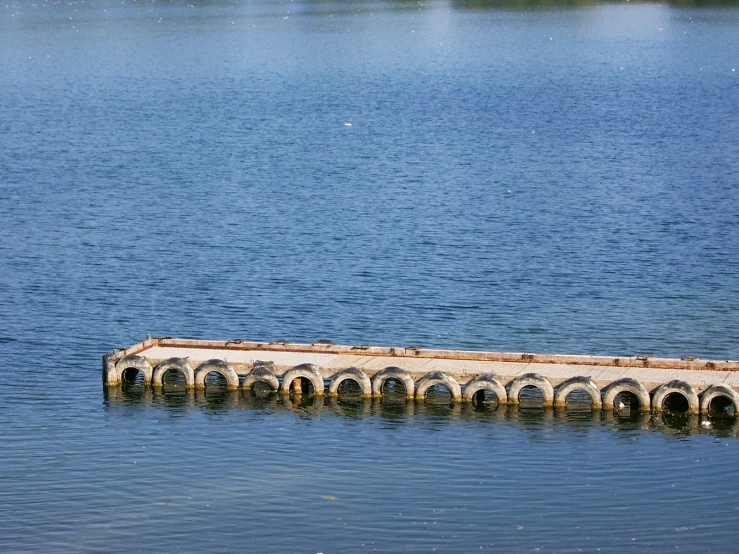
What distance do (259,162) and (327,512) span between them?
6537 centimetres

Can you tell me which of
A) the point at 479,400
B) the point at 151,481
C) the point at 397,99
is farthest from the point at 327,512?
the point at 397,99

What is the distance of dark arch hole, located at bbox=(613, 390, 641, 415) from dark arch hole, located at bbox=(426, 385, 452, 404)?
5.79 metres

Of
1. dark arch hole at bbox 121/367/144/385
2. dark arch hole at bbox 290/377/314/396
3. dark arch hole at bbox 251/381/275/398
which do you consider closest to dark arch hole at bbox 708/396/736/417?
dark arch hole at bbox 290/377/314/396

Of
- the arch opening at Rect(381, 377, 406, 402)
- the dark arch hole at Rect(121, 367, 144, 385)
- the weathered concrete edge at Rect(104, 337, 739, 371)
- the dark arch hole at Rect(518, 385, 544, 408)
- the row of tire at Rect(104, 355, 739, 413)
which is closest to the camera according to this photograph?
the row of tire at Rect(104, 355, 739, 413)

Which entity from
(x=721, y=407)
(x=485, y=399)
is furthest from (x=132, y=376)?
(x=721, y=407)

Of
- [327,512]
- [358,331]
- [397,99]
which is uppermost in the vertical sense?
[397,99]

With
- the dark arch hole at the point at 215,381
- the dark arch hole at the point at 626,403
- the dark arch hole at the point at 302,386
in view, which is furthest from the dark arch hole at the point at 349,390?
the dark arch hole at the point at 626,403

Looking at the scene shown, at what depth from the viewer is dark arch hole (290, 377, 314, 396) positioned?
2067 inches

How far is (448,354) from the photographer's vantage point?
52.8 meters

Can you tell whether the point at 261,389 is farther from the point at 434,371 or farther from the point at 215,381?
the point at 434,371

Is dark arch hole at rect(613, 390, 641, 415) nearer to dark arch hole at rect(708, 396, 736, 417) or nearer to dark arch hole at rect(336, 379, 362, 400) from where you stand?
dark arch hole at rect(708, 396, 736, 417)

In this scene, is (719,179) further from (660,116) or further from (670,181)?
(660,116)

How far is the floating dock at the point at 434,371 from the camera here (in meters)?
49.5

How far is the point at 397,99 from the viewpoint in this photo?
445 feet
